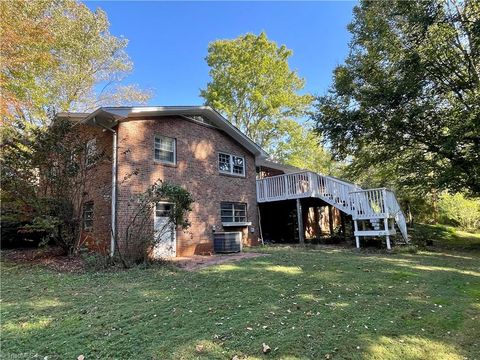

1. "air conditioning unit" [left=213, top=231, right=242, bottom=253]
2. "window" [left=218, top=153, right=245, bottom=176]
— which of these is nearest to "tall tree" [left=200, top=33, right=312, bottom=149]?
"window" [left=218, top=153, right=245, bottom=176]

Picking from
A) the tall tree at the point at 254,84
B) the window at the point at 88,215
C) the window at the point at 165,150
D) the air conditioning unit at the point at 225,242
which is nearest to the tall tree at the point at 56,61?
the window at the point at 88,215

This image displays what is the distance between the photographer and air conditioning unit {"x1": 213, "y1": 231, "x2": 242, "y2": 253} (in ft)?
41.2

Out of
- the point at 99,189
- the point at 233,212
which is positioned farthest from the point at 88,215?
the point at 233,212

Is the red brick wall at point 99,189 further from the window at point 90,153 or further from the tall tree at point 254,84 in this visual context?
the tall tree at point 254,84

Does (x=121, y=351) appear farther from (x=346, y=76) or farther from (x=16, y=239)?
(x=346, y=76)

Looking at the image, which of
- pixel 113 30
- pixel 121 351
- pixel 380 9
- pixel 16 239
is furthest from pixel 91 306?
pixel 113 30

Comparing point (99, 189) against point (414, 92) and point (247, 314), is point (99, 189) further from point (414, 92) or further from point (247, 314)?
point (414, 92)

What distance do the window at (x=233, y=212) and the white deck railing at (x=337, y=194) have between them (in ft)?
4.39

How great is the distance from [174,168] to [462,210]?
2118 centimetres

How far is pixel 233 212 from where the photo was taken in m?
15.1

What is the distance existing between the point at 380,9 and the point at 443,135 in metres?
6.27

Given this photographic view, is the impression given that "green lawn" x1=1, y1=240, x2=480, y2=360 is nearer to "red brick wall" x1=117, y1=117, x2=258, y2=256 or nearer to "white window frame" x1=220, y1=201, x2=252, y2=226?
"red brick wall" x1=117, y1=117, x2=258, y2=256

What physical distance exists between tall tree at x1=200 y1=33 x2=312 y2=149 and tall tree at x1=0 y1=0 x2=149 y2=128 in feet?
27.3

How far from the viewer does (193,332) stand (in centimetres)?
424
